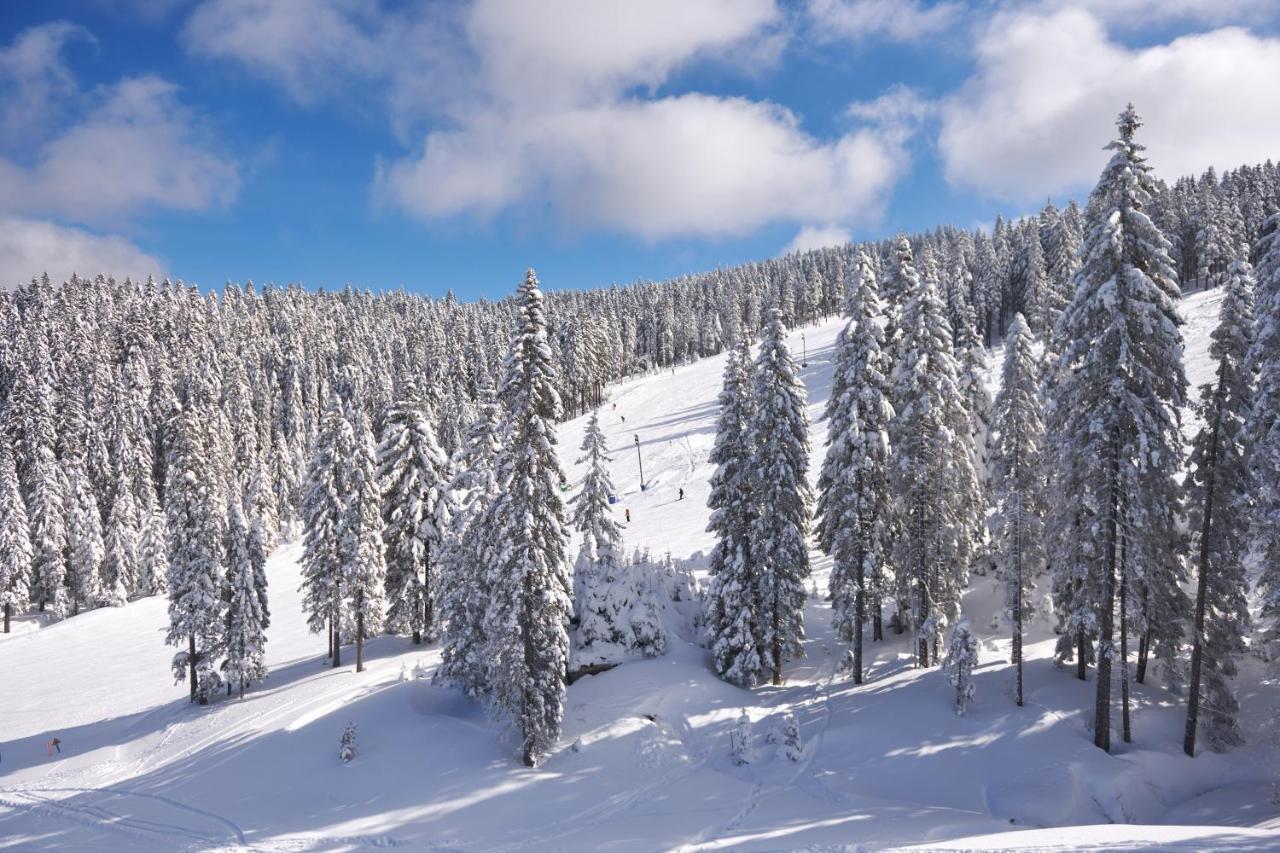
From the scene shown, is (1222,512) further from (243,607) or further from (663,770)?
(243,607)

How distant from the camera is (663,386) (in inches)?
4350

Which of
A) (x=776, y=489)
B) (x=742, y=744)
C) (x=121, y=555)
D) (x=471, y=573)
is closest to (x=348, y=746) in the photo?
(x=471, y=573)

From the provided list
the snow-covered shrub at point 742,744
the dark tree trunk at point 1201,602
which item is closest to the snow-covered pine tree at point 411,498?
the snow-covered shrub at point 742,744

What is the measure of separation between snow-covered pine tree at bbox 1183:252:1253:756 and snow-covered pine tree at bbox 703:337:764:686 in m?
14.5

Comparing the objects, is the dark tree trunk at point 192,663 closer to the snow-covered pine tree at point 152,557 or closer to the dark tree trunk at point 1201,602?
the snow-covered pine tree at point 152,557

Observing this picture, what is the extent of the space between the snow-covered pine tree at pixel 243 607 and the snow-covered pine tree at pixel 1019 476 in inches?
1404

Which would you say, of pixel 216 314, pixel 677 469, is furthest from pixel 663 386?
pixel 216 314

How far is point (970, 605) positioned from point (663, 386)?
78.5 metres

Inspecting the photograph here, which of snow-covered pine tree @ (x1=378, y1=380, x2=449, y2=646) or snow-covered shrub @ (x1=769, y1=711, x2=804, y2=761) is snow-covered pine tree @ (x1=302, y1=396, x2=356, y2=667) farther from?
snow-covered shrub @ (x1=769, y1=711, x2=804, y2=761)

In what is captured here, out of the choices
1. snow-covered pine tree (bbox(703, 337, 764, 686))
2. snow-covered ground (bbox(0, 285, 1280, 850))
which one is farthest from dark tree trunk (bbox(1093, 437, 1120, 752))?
snow-covered pine tree (bbox(703, 337, 764, 686))

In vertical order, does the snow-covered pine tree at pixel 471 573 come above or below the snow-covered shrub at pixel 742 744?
above

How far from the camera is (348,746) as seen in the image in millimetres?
25875

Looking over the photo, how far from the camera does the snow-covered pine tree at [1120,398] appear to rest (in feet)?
60.7

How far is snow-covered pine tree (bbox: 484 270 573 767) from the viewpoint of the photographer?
79.7 ft
